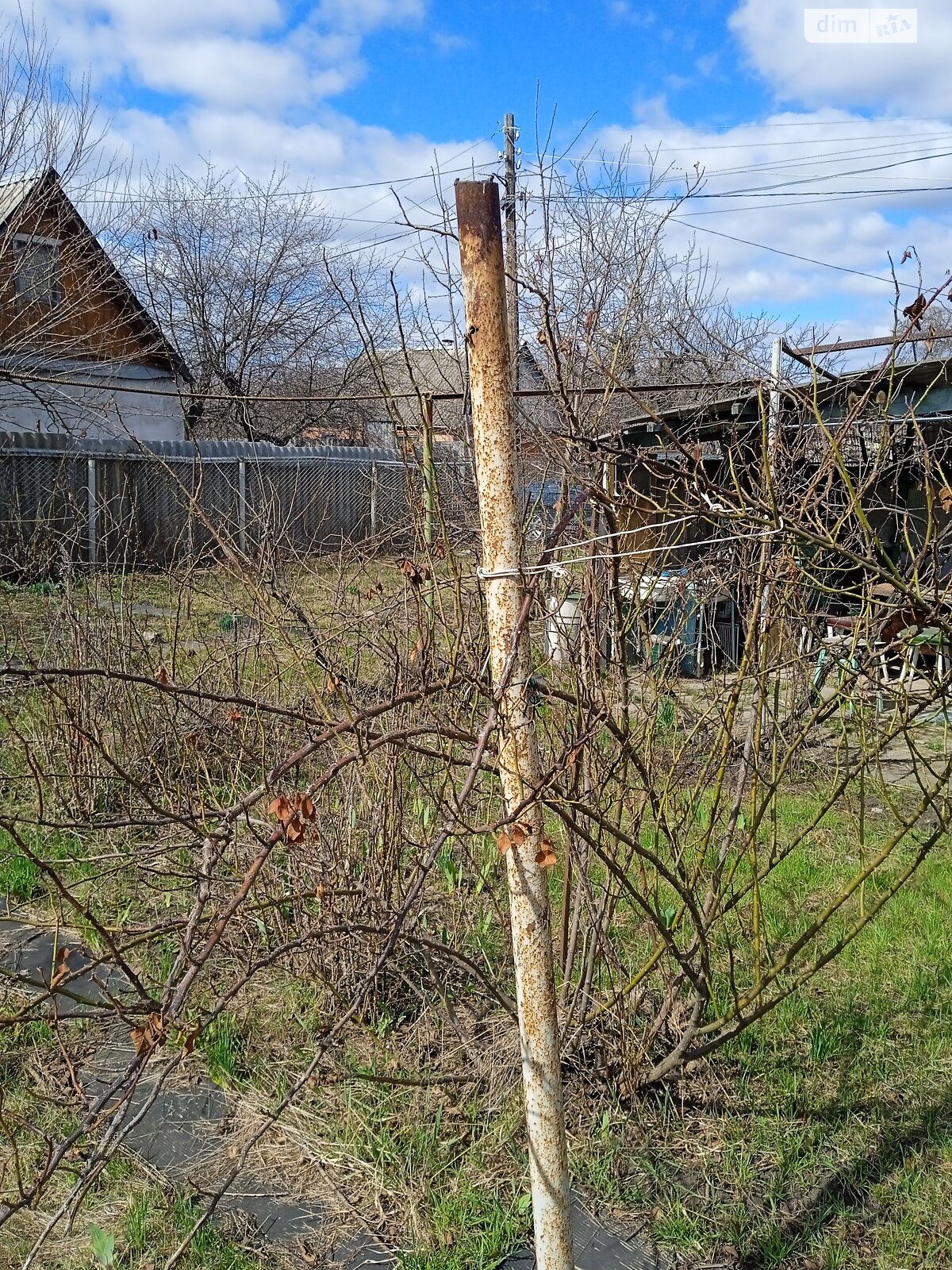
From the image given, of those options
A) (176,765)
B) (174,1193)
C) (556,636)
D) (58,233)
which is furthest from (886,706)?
(58,233)

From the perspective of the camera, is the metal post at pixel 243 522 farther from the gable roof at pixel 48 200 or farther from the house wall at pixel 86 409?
the gable roof at pixel 48 200

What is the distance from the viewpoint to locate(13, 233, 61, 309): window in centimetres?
1130

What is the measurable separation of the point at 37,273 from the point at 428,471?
11553 millimetres

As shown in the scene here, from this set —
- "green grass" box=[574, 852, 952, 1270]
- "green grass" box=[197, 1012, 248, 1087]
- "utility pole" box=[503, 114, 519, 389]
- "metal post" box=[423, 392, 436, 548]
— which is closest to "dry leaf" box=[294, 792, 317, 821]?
"utility pole" box=[503, 114, 519, 389]

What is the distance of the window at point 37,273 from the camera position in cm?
1130

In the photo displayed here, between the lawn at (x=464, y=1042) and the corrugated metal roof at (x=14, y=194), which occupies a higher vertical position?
the corrugated metal roof at (x=14, y=194)

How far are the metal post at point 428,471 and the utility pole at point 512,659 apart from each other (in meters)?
0.57

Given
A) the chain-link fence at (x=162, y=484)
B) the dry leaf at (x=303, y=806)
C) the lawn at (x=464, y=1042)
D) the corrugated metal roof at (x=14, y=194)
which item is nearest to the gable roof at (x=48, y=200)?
the corrugated metal roof at (x=14, y=194)

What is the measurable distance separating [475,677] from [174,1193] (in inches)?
67.1

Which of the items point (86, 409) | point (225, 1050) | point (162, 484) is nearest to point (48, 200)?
point (86, 409)

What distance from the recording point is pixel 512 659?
67.4 inches

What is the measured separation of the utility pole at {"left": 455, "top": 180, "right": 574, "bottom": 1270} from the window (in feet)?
35.3

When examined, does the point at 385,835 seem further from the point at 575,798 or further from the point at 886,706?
the point at 886,706

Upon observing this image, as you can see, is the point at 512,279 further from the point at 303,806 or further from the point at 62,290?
the point at 62,290
